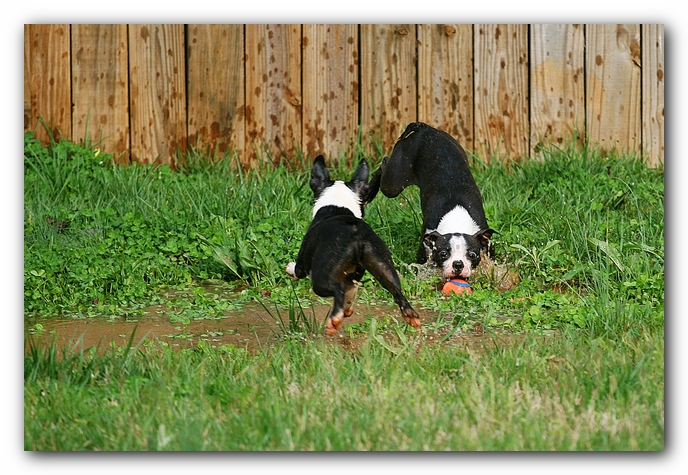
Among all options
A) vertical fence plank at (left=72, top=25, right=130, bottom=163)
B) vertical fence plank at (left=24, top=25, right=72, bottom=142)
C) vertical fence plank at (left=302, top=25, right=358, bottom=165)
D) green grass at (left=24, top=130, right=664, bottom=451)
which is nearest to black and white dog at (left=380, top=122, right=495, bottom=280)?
green grass at (left=24, top=130, right=664, bottom=451)

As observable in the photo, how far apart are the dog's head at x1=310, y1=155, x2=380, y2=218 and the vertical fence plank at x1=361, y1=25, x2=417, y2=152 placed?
1.95 m

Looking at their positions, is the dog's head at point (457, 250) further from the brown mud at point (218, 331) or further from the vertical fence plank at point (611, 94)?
the vertical fence plank at point (611, 94)

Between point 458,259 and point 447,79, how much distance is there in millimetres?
1755

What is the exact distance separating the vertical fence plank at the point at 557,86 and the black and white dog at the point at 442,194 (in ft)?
2.71

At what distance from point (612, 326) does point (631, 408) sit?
30.0 inches

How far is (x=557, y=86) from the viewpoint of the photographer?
6984 millimetres

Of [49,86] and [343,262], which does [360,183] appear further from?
[49,86]

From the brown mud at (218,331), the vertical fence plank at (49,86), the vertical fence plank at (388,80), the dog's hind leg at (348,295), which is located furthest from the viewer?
the vertical fence plank at (388,80)

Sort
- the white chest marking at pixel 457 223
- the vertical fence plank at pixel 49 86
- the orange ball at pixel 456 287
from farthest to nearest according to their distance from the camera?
the vertical fence plank at pixel 49 86 → the white chest marking at pixel 457 223 → the orange ball at pixel 456 287

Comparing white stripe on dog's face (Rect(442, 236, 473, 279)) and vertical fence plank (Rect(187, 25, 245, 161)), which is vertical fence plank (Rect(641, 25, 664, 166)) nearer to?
white stripe on dog's face (Rect(442, 236, 473, 279))

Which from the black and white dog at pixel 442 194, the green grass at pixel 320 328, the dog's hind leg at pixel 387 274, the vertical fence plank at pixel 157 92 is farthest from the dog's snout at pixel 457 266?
the vertical fence plank at pixel 157 92

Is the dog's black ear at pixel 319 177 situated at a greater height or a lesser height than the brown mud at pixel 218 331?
greater

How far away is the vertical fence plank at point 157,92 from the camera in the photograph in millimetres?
6840

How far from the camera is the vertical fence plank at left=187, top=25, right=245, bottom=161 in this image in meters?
6.93
